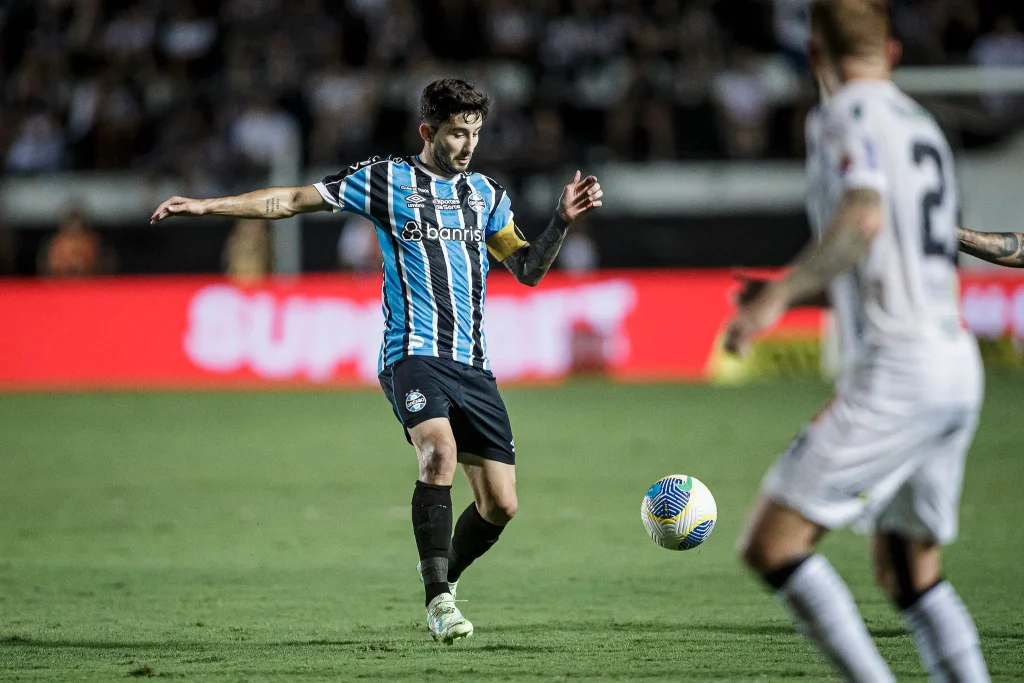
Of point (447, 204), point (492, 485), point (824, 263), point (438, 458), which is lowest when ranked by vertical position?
point (492, 485)

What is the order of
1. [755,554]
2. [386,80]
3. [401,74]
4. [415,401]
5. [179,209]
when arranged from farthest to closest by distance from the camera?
1. [401,74]
2. [386,80]
3. [415,401]
4. [179,209]
5. [755,554]

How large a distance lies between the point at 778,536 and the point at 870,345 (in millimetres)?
571

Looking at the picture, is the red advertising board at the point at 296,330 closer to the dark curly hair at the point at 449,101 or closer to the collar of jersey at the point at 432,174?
the collar of jersey at the point at 432,174

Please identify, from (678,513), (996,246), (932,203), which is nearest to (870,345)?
(932,203)

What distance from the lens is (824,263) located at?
3.71 m

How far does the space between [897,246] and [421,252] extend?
9.95 feet

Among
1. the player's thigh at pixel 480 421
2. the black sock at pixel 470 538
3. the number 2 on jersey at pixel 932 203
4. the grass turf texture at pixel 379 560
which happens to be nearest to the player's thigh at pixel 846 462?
the number 2 on jersey at pixel 932 203

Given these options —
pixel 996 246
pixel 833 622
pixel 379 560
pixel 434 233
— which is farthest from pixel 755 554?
pixel 379 560

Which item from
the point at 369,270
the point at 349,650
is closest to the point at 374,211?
the point at 349,650

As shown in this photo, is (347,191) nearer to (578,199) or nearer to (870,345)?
(578,199)

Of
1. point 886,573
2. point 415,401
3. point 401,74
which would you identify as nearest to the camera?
point 886,573

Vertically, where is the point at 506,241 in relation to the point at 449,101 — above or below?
below

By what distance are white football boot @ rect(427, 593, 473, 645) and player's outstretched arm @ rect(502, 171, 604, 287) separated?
4.90 feet

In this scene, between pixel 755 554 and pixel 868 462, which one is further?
pixel 755 554
